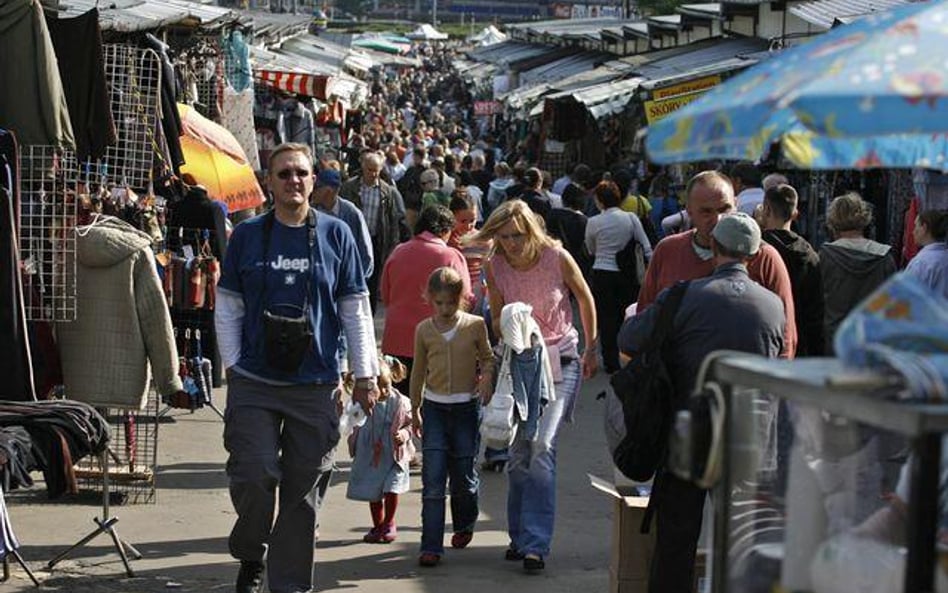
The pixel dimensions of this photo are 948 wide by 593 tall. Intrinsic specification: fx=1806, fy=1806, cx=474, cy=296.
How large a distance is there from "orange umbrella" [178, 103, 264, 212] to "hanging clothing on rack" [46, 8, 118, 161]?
293 centimetres

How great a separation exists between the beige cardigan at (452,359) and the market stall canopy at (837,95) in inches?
165

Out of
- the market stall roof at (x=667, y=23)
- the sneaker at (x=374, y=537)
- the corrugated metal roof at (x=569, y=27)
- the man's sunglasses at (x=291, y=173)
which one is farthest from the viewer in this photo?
the corrugated metal roof at (x=569, y=27)

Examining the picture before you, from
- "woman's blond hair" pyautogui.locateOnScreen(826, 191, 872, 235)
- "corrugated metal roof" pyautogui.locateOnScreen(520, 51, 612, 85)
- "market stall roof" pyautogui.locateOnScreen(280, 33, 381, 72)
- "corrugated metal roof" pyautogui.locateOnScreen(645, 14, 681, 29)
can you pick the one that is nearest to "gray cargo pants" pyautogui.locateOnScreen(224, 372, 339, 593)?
"woman's blond hair" pyautogui.locateOnScreen(826, 191, 872, 235)

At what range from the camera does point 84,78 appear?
28.0 ft

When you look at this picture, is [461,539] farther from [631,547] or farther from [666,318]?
[666,318]

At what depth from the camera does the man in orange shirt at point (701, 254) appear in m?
7.49

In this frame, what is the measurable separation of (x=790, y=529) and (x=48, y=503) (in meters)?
6.10

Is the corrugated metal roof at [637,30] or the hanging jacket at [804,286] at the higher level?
the hanging jacket at [804,286]

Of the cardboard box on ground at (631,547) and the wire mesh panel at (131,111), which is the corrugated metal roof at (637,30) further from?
the cardboard box on ground at (631,547)

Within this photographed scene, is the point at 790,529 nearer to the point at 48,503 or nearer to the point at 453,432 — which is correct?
the point at 453,432

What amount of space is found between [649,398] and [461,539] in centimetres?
254

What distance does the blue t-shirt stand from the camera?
7238mm

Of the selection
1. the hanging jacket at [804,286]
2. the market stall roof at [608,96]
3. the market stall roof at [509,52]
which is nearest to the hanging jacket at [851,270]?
the hanging jacket at [804,286]

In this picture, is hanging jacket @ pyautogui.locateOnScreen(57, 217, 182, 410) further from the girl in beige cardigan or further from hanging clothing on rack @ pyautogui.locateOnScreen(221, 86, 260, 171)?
hanging clothing on rack @ pyautogui.locateOnScreen(221, 86, 260, 171)
